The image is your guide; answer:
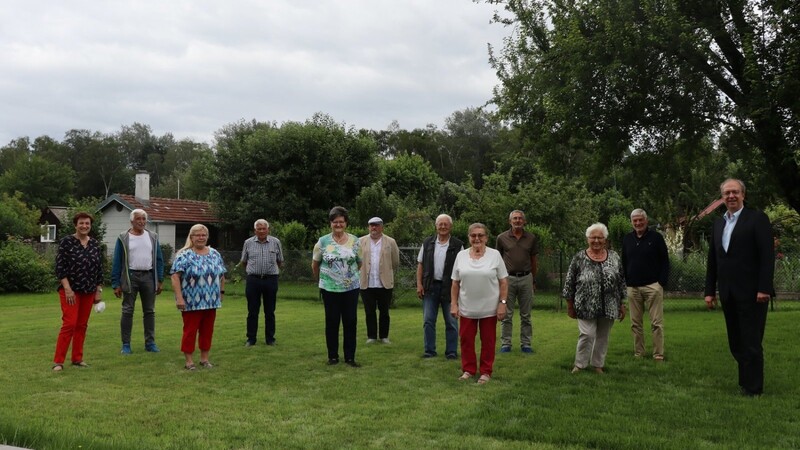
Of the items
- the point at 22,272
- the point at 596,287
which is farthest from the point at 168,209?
the point at 596,287

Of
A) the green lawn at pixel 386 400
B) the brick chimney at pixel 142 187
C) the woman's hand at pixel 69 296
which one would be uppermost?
the brick chimney at pixel 142 187

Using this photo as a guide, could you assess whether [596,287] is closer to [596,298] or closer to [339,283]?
[596,298]

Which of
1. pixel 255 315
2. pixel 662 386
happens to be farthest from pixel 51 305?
pixel 662 386

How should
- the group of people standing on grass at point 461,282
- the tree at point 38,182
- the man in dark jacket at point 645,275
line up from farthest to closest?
the tree at point 38,182 → the man in dark jacket at point 645,275 → the group of people standing on grass at point 461,282

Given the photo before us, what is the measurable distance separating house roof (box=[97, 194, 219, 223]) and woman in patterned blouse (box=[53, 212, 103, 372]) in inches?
1030

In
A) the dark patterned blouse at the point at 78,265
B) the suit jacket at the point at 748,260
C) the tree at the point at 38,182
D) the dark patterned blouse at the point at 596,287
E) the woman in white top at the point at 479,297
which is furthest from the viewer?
the tree at the point at 38,182

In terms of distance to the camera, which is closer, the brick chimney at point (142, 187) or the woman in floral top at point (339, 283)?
the woman in floral top at point (339, 283)

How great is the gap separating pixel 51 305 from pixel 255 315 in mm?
11516

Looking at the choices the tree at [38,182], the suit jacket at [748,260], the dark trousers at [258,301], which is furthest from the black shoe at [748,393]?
the tree at [38,182]

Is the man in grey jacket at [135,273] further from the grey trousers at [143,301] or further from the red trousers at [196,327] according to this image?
the red trousers at [196,327]

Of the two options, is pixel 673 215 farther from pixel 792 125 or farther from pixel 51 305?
pixel 51 305

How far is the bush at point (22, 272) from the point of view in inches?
885

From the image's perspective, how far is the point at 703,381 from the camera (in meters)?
6.83

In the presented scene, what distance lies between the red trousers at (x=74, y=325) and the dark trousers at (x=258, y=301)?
2235 millimetres
